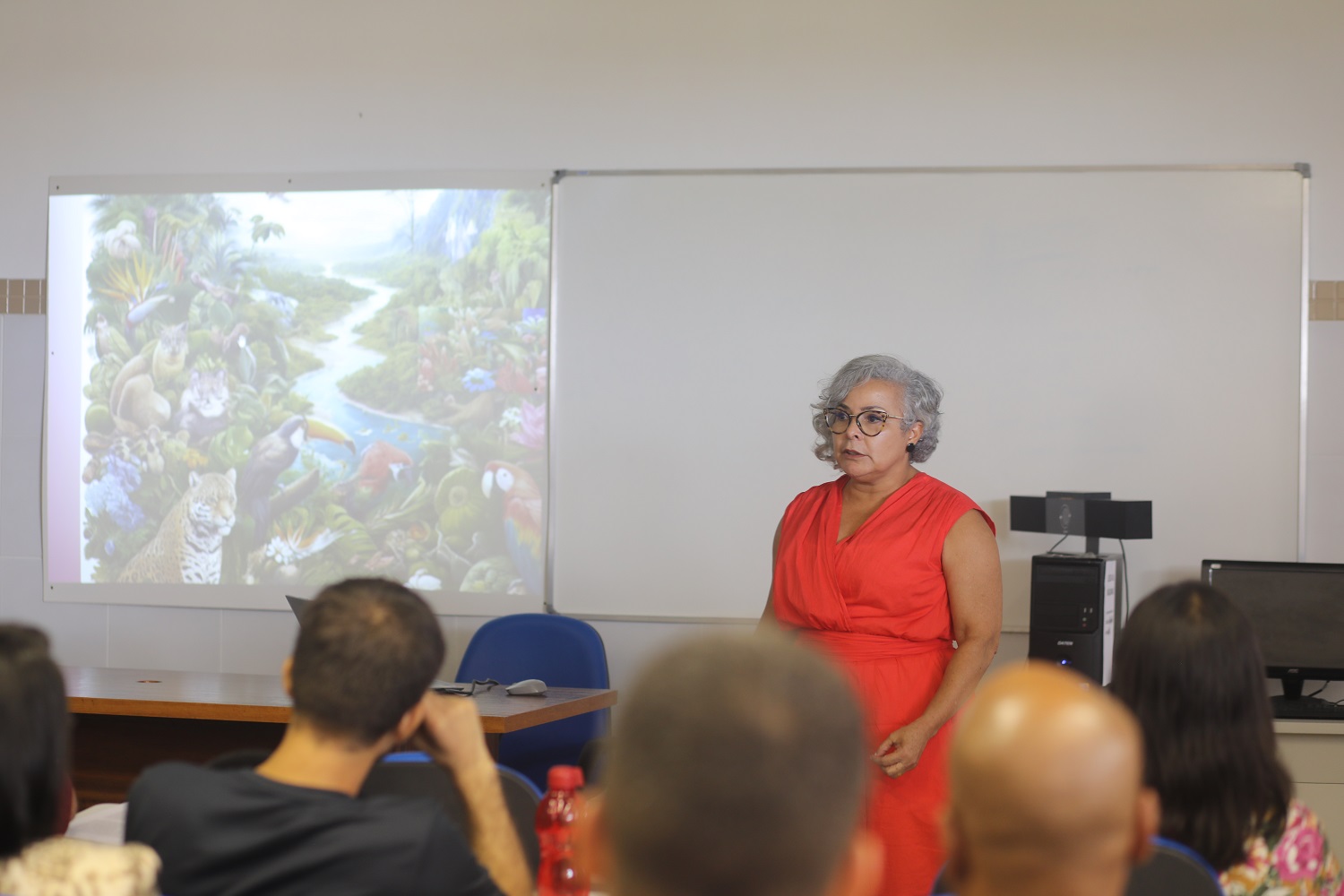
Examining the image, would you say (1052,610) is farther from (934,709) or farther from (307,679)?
(307,679)

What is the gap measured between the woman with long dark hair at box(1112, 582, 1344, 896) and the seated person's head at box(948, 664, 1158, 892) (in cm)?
81

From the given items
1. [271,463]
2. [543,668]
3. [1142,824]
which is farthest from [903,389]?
[271,463]

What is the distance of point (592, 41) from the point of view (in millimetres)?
4191

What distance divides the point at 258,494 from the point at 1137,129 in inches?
132

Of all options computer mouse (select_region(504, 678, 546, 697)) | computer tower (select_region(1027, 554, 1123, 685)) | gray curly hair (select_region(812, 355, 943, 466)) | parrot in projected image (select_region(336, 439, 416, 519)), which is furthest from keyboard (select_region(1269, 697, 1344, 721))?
A: parrot in projected image (select_region(336, 439, 416, 519))

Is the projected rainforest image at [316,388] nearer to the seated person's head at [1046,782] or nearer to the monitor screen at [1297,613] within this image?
the monitor screen at [1297,613]

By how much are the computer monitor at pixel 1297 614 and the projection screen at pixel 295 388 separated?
91.4 inches

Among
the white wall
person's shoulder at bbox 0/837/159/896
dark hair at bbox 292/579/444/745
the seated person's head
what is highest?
the white wall

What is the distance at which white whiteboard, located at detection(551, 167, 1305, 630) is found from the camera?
12.6ft

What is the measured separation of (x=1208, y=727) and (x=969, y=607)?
1.09 m

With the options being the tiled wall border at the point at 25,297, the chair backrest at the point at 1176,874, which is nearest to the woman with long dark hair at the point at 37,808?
the chair backrest at the point at 1176,874

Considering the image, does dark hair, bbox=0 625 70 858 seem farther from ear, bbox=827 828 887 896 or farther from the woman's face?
the woman's face

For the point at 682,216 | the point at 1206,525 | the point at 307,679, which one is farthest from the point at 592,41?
the point at 307,679

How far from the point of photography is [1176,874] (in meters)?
1.32
